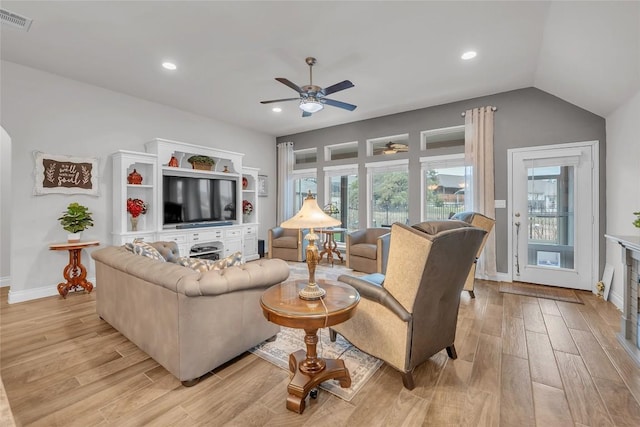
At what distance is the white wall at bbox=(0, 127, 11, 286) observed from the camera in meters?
4.33

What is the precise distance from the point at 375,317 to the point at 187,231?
12.9 ft

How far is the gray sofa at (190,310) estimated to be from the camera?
1858 millimetres

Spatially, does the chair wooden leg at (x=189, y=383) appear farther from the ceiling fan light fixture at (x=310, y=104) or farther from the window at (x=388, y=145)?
the window at (x=388, y=145)

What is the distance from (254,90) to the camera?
14.1 feet

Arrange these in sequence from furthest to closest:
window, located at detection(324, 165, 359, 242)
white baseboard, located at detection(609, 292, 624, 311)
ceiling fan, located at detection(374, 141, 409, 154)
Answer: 1. window, located at detection(324, 165, 359, 242)
2. ceiling fan, located at detection(374, 141, 409, 154)
3. white baseboard, located at detection(609, 292, 624, 311)

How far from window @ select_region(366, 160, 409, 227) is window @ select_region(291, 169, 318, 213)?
1488 millimetres

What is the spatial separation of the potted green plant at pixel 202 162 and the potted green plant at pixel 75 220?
1773 millimetres

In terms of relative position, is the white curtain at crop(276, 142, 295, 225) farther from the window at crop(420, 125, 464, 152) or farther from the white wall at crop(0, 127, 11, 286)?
the white wall at crop(0, 127, 11, 286)

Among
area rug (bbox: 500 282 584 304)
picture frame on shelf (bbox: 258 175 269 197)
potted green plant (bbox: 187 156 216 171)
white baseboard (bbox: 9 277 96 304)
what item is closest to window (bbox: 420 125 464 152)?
area rug (bbox: 500 282 584 304)

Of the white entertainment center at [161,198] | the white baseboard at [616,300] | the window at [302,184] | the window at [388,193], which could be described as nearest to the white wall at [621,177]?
the white baseboard at [616,300]

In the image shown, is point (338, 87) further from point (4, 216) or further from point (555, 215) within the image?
point (4, 216)

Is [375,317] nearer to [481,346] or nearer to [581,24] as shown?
[481,346]

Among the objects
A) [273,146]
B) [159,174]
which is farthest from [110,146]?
[273,146]

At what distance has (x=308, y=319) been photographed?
1563 mm
